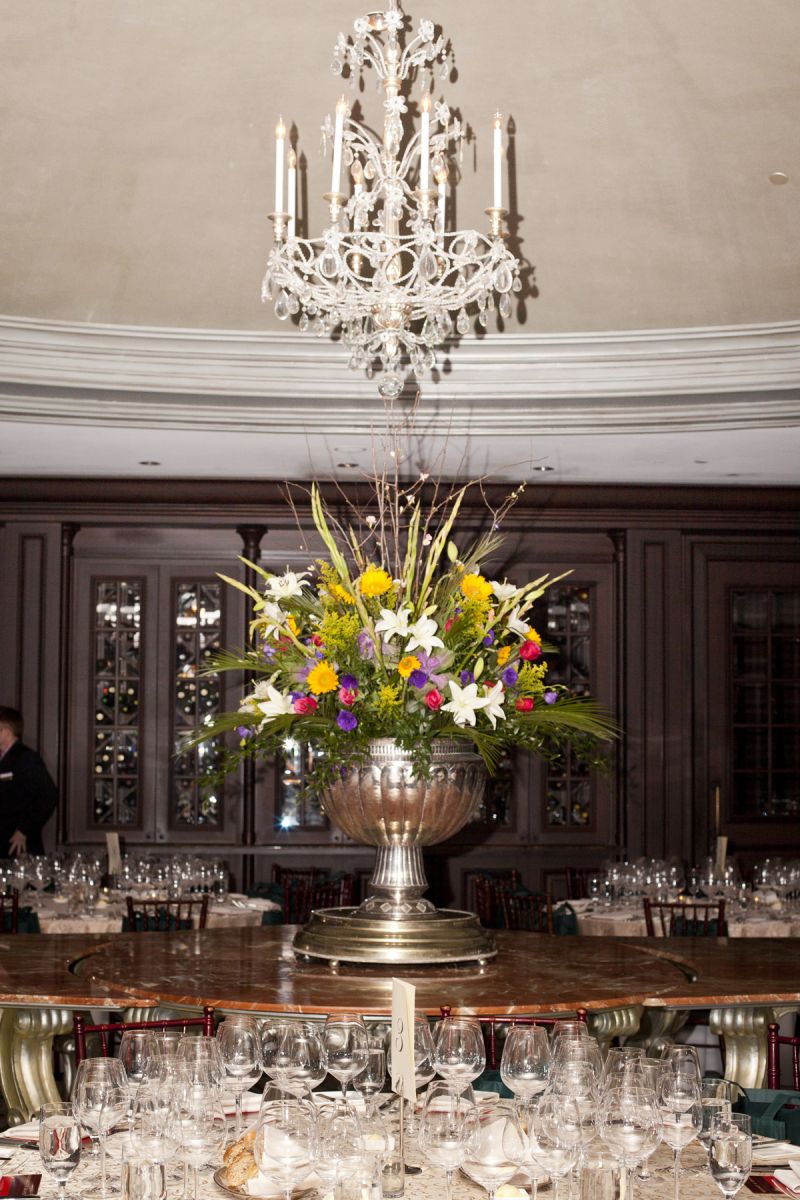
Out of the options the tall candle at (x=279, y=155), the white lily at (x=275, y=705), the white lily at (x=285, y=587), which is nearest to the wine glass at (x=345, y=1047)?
the white lily at (x=275, y=705)

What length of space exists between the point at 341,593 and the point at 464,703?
0.45m

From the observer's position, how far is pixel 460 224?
6.62m

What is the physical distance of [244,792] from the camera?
9.59 metres

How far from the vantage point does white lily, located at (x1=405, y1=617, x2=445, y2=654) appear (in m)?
3.75

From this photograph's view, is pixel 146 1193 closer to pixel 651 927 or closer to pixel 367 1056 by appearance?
pixel 367 1056

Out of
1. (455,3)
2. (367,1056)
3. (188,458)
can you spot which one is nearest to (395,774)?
(367,1056)

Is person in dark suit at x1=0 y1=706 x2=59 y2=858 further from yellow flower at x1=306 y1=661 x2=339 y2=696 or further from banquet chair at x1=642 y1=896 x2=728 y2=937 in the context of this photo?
yellow flower at x1=306 y1=661 x2=339 y2=696

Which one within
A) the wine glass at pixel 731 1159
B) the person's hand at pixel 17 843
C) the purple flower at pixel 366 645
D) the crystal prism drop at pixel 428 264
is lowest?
the person's hand at pixel 17 843

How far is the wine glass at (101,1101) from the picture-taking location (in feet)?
7.16

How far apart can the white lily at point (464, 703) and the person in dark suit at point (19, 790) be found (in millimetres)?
5620

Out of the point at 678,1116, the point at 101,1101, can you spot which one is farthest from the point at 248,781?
the point at 678,1116

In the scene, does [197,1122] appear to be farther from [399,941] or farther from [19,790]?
[19,790]

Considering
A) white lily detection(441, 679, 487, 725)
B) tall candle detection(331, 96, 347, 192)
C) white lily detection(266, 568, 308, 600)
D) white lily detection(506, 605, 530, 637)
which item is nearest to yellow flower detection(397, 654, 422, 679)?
white lily detection(441, 679, 487, 725)

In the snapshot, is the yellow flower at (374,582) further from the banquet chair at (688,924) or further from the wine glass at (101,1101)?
the banquet chair at (688,924)
